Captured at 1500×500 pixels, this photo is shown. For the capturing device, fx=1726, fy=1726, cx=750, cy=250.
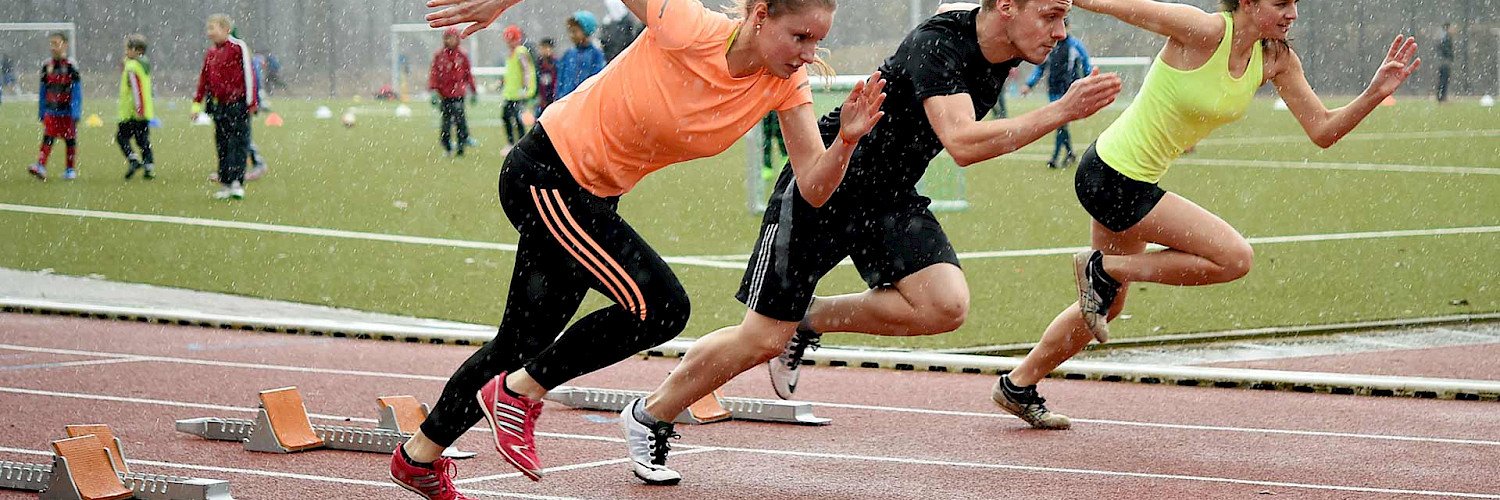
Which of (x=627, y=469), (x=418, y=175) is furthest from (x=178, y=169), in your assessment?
(x=627, y=469)

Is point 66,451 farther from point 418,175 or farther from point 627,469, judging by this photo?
point 418,175

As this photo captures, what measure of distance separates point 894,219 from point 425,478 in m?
1.68

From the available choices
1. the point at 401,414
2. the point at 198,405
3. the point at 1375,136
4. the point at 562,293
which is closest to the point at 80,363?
the point at 198,405

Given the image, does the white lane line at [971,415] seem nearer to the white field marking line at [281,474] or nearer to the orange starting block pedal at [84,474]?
the white field marking line at [281,474]

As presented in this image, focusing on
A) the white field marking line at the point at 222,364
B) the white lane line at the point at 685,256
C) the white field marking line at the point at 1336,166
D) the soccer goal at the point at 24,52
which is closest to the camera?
the white field marking line at the point at 222,364

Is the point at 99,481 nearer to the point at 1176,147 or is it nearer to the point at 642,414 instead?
the point at 642,414

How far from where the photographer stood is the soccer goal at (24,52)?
134ft

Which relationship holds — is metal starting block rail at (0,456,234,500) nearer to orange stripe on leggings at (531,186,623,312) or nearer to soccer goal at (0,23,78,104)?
orange stripe on leggings at (531,186,623,312)

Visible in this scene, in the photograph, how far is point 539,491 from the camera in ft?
16.4

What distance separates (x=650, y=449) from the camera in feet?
16.8

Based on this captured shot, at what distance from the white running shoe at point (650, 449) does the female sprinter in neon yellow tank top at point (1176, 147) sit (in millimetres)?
1443

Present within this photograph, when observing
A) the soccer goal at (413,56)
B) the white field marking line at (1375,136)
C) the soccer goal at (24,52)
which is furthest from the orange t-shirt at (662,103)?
the soccer goal at (413,56)

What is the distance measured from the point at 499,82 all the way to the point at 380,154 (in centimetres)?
2528

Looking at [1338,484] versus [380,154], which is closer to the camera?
[1338,484]
